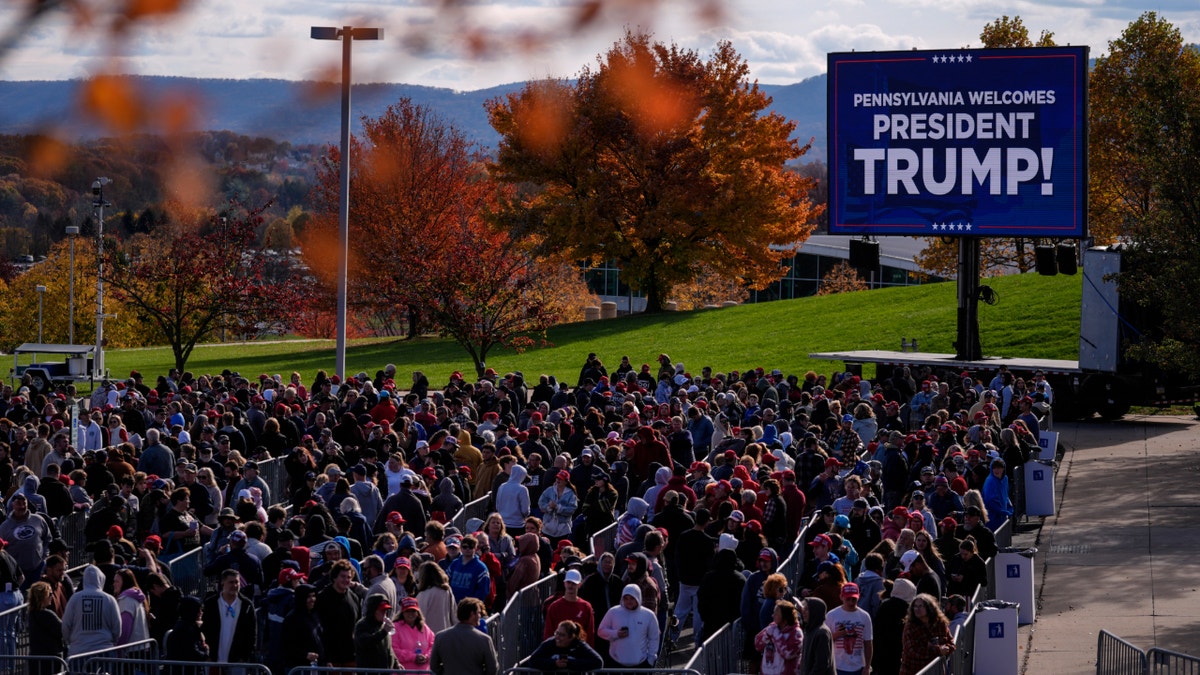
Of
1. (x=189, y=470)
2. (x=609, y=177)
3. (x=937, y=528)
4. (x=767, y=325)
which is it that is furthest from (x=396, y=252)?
(x=937, y=528)

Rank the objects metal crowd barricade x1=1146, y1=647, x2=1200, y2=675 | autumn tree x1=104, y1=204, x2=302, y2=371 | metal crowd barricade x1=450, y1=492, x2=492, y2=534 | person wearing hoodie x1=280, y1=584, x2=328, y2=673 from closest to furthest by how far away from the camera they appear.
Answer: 1. metal crowd barricade x1=1146, y1=647, x2=1200, y2=675
2. person wearing hoodie x1=280, y1=584, x2=328, y2=673
3. metal crowd barricade x1=450, y1=492, x2=492, y2=534
4. autumn tree x1=104, y1=204, x2=302, y2=371

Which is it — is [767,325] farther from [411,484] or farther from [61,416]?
[411,484]

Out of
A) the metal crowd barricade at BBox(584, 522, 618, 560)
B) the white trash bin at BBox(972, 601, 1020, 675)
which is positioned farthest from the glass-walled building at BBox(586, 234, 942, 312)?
the white trash bin at BBox(972, 601, 1020, 675)

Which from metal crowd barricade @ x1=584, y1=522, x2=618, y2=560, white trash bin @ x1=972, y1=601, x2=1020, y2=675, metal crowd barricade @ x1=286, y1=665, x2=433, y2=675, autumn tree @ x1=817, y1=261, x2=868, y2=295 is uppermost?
autumn tree @ x1=817, y1=261, x2=868, y2=295

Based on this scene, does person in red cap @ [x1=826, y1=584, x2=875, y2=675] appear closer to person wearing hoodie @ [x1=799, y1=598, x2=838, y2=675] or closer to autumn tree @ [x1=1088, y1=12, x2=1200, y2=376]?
person wearing hoodie @ [x1=799, y1=598, x2=838, y2=675]

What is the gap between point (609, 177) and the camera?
1848 inches

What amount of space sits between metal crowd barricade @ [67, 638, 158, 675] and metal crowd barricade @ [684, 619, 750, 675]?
4.05m

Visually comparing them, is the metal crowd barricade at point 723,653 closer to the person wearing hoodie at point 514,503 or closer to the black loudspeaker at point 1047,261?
the person wearing hoodie at point 514,503

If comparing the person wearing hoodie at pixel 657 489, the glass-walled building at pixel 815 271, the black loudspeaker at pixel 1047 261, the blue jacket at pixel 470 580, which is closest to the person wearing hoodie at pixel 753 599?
the blue jacket at pixel 470 580

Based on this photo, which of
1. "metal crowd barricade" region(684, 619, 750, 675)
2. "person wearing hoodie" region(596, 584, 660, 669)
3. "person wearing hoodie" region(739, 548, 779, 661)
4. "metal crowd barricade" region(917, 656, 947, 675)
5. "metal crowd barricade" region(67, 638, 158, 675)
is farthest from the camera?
"person wearing hoodie" region(739, 548, 779, 661)

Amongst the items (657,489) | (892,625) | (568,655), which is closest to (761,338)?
(657,489)

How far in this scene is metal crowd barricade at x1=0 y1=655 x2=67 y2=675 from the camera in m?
10.5

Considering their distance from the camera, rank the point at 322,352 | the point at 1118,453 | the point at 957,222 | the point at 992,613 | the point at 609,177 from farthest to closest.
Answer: the point at 322,352
the point at 609,177
the point at 957,222
the point at 1118,453
the point at 992,613

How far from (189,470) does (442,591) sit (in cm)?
485
